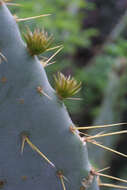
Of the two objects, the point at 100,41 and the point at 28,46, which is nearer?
the point at 28,46

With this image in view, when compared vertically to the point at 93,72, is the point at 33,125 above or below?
below

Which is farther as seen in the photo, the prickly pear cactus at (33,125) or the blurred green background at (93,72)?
the blurred green background at (93,72)

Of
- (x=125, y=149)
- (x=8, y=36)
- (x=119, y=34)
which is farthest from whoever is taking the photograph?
(x=119, y=34)

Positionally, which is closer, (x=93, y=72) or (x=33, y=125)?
(x=33, y=125)

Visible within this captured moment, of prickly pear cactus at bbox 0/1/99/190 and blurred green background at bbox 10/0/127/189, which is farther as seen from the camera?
blurred green background at bbox 10/0/127/189

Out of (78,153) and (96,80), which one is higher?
(96,80)

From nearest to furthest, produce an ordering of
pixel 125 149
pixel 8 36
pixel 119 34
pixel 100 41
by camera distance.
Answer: pixel 8 36, pixel 125 149, pixel 119 34, pixel 100 41

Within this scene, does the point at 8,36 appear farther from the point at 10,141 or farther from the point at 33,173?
the point at 33,173

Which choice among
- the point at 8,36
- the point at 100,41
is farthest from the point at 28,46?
the point at 100,41
